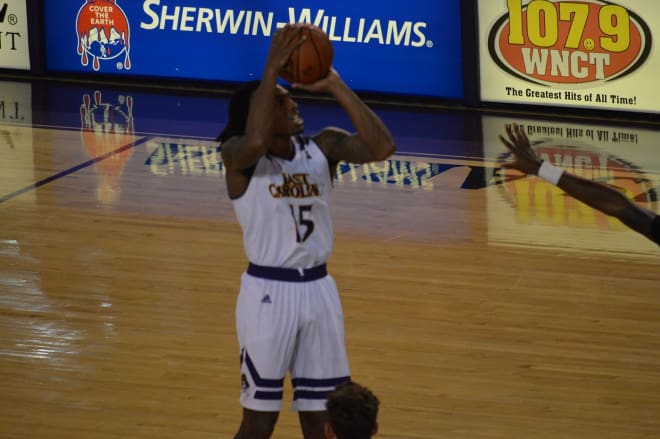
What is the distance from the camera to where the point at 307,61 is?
5.16m

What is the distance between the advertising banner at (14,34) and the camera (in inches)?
656

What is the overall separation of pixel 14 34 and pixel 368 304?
975 cm

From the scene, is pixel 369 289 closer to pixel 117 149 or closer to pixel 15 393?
pixel 15 393

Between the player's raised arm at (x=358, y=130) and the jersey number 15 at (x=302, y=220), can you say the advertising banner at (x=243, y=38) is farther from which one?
the jersey number 15 at (x=302, y=220)

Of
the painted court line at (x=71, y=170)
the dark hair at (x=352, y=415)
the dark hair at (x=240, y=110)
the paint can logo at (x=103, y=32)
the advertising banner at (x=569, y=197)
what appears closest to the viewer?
the dark hair at (x=352, y=415)

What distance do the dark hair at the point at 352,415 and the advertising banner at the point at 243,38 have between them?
10925 millimetres

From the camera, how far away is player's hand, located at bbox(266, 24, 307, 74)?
5.02m

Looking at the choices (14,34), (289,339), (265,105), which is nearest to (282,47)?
(265,105)

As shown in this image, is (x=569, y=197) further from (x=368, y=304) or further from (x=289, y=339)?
(x=289, y=339)

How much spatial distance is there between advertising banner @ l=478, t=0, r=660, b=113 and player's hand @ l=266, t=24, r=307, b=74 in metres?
9.49

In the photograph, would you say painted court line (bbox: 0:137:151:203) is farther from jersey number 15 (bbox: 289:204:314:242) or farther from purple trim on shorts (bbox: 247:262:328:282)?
jersey number 15 (bbox: 289:204:314:242)

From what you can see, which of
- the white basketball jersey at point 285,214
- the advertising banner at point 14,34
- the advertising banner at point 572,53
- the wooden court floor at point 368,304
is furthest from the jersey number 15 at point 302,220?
the advertising banner at point 14,34

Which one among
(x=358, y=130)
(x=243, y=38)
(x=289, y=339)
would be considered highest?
(x=243, y=38)

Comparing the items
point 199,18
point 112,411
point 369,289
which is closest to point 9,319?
point 112,411
